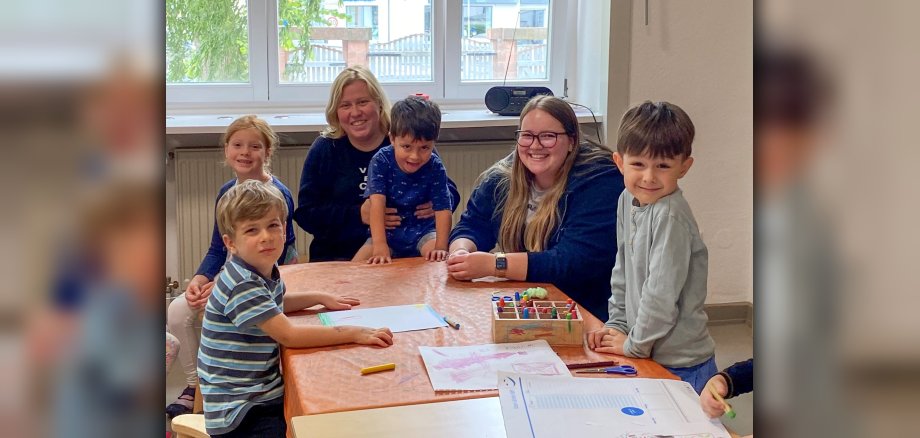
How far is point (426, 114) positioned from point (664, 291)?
127 cm

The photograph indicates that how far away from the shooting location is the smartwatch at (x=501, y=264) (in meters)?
2.17

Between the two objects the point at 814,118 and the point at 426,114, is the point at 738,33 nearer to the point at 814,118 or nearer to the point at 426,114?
the point at 426,114

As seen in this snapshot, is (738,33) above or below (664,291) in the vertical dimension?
above

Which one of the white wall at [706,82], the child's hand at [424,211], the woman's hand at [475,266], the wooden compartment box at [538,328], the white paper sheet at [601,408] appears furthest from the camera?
the white wall at [706,82]

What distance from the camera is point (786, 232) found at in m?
0.17

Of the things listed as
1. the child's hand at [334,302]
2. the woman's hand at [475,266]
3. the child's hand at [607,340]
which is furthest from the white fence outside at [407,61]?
the child's hand at [607,340]

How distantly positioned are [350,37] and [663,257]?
9.08 ft

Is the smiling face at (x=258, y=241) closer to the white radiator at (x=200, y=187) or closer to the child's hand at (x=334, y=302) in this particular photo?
the child's hand at (x=334, y=302)

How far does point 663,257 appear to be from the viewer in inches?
59.9

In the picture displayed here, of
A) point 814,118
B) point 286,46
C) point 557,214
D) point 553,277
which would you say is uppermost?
point 286,46

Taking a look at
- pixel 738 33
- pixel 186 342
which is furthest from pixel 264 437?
pixel 738 33

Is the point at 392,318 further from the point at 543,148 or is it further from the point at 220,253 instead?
the point at 220,253

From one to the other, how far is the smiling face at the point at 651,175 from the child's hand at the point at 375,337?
0.54m

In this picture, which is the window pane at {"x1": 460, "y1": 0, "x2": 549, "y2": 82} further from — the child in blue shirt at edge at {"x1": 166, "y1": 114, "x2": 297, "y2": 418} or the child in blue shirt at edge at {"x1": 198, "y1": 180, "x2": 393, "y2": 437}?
the child in blue shirt at edge at {"x1": 198, "y1": 180, "x2": 393, "y2": 437}
